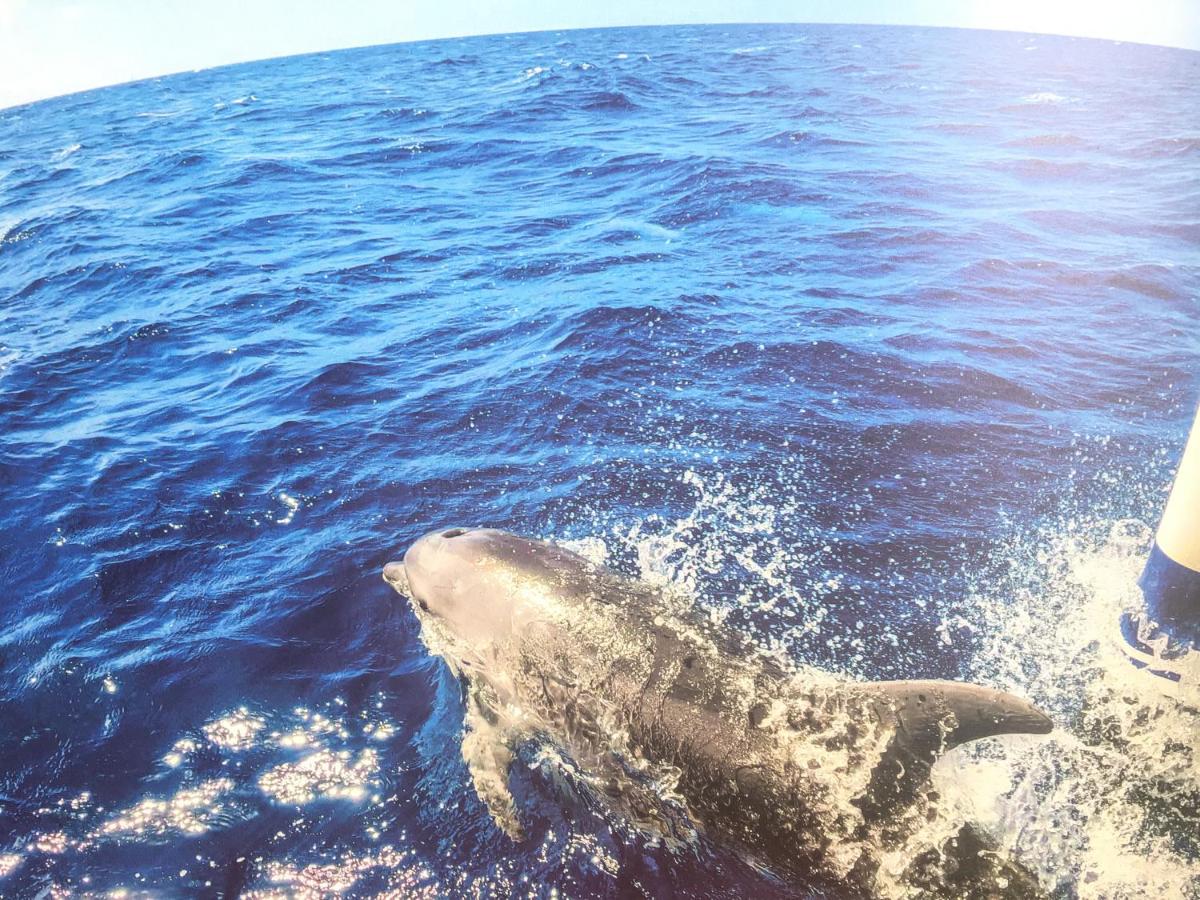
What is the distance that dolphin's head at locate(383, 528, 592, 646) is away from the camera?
188 inches

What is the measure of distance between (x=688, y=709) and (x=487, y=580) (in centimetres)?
179

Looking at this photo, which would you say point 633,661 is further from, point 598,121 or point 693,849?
point 598,121

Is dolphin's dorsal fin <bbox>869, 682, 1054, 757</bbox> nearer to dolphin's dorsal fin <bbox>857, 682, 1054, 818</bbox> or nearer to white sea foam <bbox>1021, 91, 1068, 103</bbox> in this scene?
dolphin's dorsal fin <bbox>857, 682, 1054, 818</bbox>

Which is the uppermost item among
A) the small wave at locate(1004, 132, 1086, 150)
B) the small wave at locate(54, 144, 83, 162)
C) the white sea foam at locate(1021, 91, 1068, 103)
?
the white sea foam at locate(1021, 91, 1068, 103)

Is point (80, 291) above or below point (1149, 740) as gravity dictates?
above

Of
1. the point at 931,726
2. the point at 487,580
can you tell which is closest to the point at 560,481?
the point at 487,580

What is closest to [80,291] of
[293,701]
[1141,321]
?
[293,701]

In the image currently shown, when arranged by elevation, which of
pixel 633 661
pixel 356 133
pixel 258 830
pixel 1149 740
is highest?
pixel 356 133

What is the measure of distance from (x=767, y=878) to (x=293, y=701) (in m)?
3.48

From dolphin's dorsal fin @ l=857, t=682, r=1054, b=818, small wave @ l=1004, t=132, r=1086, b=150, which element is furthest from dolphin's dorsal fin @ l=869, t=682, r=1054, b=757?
small wave @ l=1004, t=132, r=1086, b=150

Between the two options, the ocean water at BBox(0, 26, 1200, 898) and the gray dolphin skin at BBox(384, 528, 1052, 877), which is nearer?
the gray dolphin skin at BBox(384, 528, 1052, 877)

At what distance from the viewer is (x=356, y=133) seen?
95.1 feet

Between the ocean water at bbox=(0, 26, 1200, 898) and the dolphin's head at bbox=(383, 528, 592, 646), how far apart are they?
23.6 inches

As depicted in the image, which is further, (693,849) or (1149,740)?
(1149,740)
